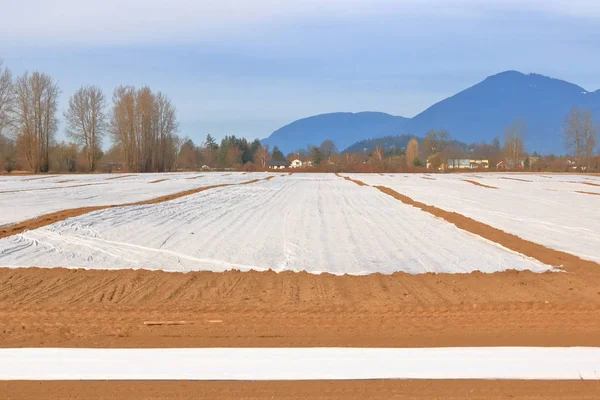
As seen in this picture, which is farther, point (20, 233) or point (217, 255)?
point (20, 233)

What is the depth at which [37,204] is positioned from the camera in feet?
69.2

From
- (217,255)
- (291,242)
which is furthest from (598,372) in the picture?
(291,242)

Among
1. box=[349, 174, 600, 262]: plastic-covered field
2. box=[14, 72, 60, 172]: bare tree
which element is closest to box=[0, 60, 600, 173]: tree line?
box=[14, 72, 60, 172]: bare tree

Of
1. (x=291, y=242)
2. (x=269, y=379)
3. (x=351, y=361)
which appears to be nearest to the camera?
(x=269, y=379)

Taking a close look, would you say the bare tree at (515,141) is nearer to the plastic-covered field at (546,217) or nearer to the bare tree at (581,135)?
the bare tree at (581,135)

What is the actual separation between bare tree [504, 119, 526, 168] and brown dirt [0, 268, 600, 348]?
355 ft

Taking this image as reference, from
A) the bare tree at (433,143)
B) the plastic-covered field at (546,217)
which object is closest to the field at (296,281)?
the plastic-covered field at (546,217)

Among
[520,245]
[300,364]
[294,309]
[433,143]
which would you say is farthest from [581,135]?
[300,364]

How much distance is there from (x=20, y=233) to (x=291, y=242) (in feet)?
19.9

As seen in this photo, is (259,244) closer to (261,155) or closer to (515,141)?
(515,141)

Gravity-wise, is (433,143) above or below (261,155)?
above

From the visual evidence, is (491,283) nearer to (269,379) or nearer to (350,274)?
(350,274)
